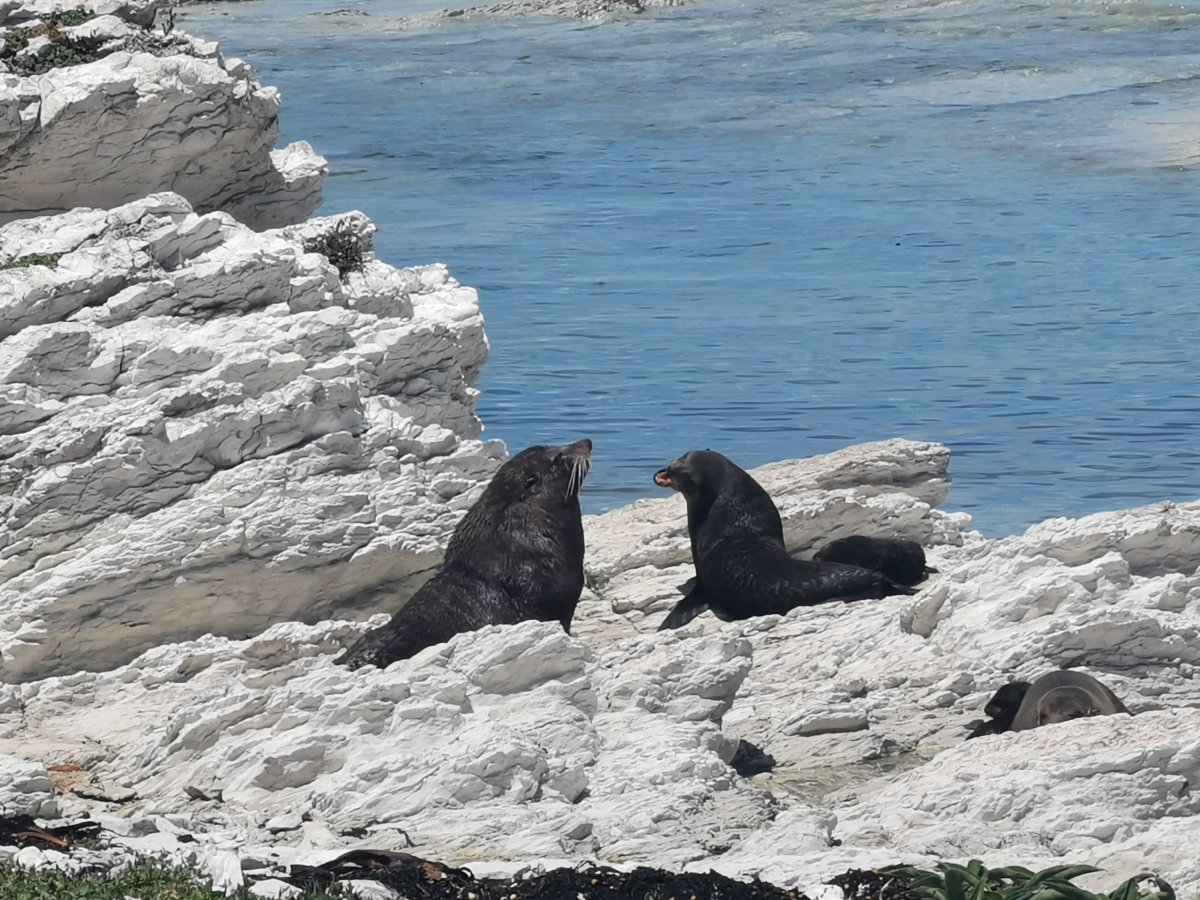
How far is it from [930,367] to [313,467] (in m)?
18.0

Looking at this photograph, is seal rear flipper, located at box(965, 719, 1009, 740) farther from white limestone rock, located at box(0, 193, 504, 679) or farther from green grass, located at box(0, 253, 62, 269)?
green grass, located at box(0, 253, 62, 269)

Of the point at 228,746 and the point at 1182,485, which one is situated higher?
the point at 228,746

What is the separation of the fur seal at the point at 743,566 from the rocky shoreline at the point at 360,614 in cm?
49

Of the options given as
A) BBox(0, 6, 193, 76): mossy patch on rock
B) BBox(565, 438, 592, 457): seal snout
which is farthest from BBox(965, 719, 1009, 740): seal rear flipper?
BBox(0, 6, 193, 76): mossy patch on rock

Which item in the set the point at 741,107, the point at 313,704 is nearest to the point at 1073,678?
the point at 313,704

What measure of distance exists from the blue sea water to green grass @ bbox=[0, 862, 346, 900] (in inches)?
657

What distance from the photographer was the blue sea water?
98.7 feet

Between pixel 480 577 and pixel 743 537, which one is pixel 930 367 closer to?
pixel 743 537

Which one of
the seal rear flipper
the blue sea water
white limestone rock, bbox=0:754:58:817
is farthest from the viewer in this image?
the blue sea water

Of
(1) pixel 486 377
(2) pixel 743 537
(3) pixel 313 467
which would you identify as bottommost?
(1) pixel 486 377

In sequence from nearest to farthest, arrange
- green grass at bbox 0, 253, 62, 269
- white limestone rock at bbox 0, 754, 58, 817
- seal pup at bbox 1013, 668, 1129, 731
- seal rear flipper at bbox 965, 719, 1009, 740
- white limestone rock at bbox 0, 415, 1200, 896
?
white limestone rock at bbox 0, 415, 1200, 896, white limestone rock at bbox 0, 754, 58, 817, seal pup at bbox 1013, 668, 1129, 731, seal rear flipper at bbox 965, 719, 1009, 740, green grass at bbox 0, 253, 62, 269

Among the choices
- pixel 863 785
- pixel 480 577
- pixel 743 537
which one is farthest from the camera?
pixel 743 537

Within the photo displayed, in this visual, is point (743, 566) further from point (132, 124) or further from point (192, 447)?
point (132, 124)

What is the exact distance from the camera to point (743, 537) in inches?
728
